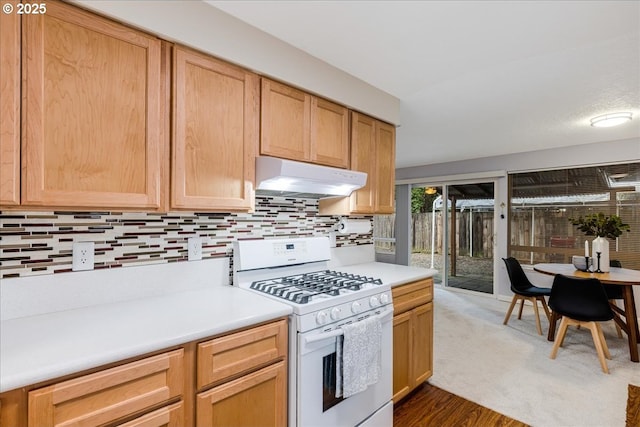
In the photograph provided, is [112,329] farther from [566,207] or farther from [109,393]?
[566,207]

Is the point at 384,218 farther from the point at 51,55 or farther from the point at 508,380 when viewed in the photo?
the point at 51,55

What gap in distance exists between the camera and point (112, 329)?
3.99 feet

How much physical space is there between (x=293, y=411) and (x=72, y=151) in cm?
151

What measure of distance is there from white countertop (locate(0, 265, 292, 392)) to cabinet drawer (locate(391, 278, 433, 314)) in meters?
0.93

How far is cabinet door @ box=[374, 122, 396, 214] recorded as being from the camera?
103 inches

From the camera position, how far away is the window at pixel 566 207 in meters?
3.99

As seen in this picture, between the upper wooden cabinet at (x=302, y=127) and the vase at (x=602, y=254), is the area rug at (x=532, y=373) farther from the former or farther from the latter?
the upper wooden cabinet at (x=302, y=127)

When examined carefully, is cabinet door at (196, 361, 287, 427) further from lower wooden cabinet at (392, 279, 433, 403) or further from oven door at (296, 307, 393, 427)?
lower wooden cabinet at (392, 279, 433, 403)

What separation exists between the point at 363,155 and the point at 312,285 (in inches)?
44.5

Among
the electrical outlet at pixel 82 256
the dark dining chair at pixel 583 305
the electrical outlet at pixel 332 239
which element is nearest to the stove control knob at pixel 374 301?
the electrical outlet at pixel 332 239

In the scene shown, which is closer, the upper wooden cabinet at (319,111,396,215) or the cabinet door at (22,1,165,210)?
the cabinet door at (22,1,165,210)

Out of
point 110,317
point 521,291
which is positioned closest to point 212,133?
point 110,317

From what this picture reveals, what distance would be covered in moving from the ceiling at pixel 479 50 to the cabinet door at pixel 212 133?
32 centimetres

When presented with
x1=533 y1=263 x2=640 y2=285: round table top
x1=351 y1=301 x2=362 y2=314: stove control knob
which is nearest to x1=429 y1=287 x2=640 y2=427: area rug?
x1=533 y1=263 x2=640 y2=285: round table top
